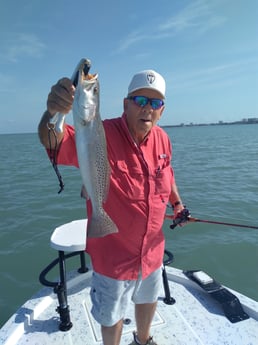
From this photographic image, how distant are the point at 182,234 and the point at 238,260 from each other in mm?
1713

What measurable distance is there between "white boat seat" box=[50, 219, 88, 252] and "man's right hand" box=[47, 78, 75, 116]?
6.29 ft

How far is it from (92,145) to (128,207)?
766 mm

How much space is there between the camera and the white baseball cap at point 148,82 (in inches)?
104

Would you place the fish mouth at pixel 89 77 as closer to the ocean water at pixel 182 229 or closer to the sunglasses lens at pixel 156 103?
the sunglasses lens at pixel 156 103

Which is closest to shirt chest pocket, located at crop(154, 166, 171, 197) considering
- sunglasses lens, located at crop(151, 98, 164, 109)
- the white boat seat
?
sunglasses lens, located at crop(151, 98, 164, 109)

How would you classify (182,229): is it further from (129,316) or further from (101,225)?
(101,225)

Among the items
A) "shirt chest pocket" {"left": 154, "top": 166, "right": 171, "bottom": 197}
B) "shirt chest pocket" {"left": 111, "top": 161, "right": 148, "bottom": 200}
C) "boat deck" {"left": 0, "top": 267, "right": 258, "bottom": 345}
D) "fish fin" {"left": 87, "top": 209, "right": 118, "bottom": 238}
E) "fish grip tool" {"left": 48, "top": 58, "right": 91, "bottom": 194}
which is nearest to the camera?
"fish grip tool" {"left": 48, "top": 58, "right": 91, "bottom": 194}

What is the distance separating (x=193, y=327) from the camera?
3463 mm

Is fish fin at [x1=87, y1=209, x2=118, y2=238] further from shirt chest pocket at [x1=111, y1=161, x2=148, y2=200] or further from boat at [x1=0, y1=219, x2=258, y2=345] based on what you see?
boat at [x1=0, y1=219, x2=258, y2=345]

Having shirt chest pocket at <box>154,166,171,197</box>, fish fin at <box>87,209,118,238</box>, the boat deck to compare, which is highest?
shirt chest pocket at <box>154,166,171,197</box>

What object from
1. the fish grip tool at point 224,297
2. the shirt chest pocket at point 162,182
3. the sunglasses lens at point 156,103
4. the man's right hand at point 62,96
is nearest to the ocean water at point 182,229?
the fish grip tool at point 224,297

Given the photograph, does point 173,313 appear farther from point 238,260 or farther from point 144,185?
point 238,260

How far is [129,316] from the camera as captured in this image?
3641 millimetres

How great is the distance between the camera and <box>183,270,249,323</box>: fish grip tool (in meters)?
3.60
